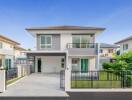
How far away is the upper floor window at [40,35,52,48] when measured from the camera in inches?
1013

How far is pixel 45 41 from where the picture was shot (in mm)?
25797

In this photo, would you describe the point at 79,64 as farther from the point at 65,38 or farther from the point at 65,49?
the point at 65,38

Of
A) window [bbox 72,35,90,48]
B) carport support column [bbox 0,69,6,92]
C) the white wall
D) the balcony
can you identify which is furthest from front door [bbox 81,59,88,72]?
carport support column [bbox 0,69,6,92]

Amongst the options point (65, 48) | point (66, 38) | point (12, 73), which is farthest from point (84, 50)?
point (12, 73)

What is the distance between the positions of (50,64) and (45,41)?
146 inches

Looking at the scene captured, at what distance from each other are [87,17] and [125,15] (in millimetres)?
5841

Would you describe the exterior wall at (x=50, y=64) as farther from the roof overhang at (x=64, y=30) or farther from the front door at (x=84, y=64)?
the roof overhang at (x=64, y=30)

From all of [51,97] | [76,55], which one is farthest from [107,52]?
[51,97]

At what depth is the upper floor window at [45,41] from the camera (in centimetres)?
2573

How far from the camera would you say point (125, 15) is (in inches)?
1031

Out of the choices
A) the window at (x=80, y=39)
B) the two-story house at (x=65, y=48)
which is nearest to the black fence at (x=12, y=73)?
the two-story house at (x=65, y=48)

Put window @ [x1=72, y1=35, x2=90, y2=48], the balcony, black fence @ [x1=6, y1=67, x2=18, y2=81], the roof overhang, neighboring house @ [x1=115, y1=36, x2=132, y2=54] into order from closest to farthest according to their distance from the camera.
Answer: black fence @ [x1=6, y1=67, x2=18, y2=81] < the balcony < the roof overhang < window @ [x1=72, y1=35, x2=90, y2=48] < neighboring house @ [x1=115, y1=36, x2=132, y2=54]

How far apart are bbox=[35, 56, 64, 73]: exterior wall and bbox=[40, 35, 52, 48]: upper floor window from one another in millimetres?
2157

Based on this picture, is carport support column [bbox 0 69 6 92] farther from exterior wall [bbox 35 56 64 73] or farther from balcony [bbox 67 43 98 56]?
exterior wall [bbox 35 56 64 73]
